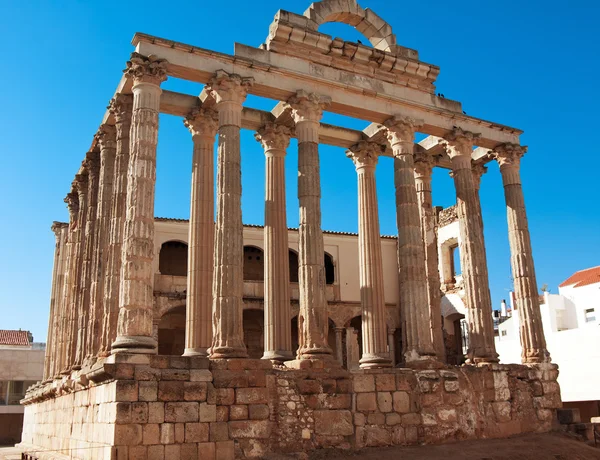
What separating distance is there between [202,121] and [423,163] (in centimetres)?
781

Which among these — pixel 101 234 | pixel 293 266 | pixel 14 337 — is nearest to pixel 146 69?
pixel 101 234

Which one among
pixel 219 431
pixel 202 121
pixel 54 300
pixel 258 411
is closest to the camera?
pixel 219 431

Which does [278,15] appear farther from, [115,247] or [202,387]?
[202,387]

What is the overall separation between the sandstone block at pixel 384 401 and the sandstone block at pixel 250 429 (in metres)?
2.98

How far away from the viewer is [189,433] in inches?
518

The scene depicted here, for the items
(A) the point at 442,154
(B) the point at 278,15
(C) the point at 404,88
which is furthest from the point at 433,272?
(B) the point at 278,15

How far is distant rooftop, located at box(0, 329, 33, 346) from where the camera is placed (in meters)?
38.9

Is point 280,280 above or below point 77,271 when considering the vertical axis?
below

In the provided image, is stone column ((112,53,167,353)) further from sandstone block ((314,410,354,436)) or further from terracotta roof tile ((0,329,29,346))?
terracotta roof tile ((0,329,29,346))

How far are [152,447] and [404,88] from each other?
12.3 m

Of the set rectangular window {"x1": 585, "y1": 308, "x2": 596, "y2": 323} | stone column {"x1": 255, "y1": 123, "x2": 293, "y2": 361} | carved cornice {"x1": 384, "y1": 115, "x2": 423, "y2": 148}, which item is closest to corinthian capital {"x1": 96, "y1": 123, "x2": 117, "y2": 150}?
stone column {"x1": 255, "y1": 123, "x2": 293, "y2": 361}

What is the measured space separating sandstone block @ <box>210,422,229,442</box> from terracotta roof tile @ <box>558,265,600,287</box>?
22.9m

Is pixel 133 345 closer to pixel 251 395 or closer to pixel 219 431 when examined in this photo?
pixel 219 431

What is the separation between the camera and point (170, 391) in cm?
1316
